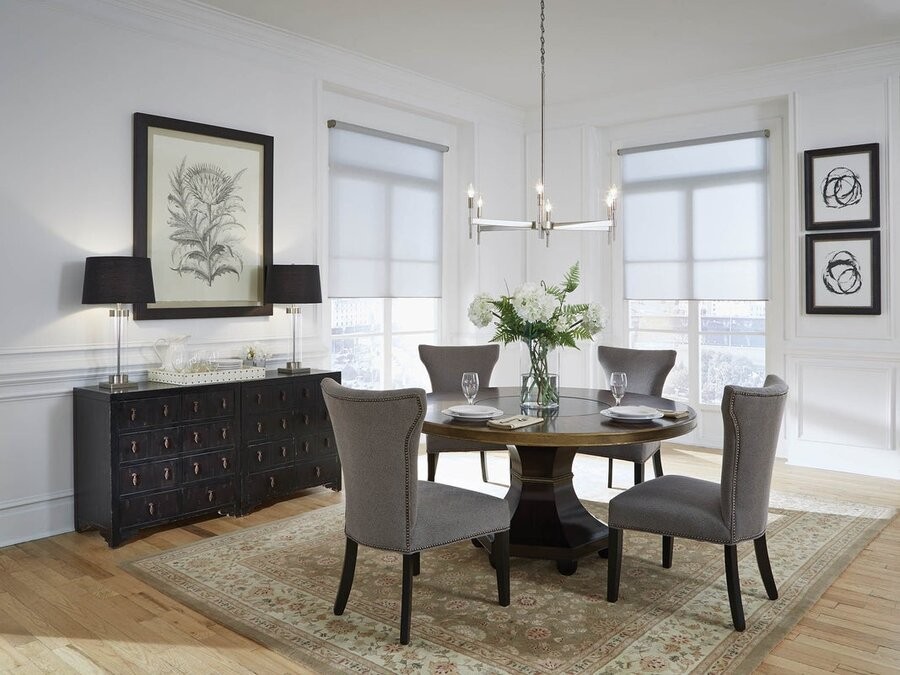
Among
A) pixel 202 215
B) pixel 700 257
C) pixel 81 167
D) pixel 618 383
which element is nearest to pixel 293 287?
pixel 202 215

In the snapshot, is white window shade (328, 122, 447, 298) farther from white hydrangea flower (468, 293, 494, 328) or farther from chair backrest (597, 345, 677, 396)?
white hydrangea flower (468, 293, 494, 328)

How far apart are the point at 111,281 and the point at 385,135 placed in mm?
2596

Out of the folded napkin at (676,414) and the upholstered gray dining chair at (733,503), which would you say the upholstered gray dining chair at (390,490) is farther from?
the folded napkin at (676,414)

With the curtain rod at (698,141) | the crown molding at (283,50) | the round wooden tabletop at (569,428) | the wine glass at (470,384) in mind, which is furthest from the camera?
the curtain rod at (698,141)

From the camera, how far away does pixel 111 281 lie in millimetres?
3645

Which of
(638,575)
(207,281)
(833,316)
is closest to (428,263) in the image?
(207,281)

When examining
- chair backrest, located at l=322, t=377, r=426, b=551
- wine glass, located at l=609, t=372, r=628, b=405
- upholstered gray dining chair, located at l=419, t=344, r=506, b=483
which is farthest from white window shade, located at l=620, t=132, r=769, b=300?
chair backrest, located at l=322, t=377, r=426, b=551

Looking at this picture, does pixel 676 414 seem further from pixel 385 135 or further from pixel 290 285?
pixel 385 135

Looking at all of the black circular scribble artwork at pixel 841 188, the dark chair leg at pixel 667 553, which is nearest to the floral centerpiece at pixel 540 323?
the dark chair leg at pixel 667 553

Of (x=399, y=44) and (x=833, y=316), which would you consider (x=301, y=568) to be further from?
(x=833, y=316)

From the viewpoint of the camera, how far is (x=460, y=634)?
8.91 feet

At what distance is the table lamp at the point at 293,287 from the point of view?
176 inches

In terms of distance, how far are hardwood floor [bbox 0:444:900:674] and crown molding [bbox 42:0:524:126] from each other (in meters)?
2.69

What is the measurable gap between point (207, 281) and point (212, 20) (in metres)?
1.50
